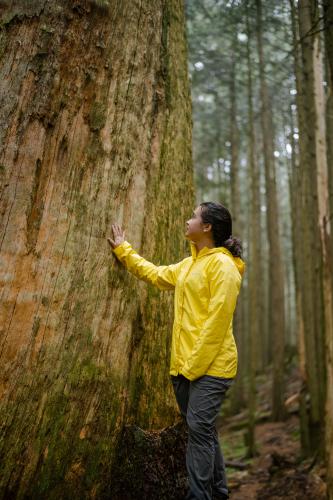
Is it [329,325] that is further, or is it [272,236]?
[272,236]

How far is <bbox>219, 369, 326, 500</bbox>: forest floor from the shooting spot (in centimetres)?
645

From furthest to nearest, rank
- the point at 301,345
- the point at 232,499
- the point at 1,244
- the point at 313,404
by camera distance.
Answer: the point at 301,345 < the point at 313,404 < the point at 232,499 < the point at 1,244

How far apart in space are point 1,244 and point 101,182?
888 millimetres

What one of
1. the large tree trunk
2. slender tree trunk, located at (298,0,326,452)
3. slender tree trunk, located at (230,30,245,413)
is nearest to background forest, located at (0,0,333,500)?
the large tree trunk

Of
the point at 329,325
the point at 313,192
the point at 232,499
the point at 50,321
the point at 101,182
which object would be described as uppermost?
the point at 313,192

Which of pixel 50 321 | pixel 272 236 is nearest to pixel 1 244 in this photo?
pixel 50 321

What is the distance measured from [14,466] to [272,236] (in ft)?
35.1

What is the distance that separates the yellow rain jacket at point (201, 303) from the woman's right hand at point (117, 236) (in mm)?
38

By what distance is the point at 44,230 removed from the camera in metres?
3.28

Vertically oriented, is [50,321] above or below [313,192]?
below

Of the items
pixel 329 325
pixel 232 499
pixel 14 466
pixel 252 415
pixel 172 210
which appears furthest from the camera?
pixel 252 415

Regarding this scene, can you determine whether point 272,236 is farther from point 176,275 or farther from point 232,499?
point 176,275

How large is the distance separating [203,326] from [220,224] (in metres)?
0.86

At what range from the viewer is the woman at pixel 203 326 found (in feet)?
10.4
